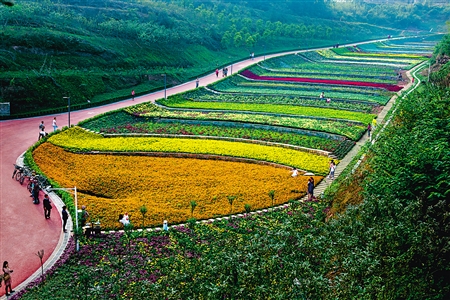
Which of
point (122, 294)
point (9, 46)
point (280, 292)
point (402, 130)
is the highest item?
point (9, 46)

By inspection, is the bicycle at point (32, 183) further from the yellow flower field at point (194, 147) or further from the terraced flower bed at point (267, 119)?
the terraced flower bed at point (267, 119)

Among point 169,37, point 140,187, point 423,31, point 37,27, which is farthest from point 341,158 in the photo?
point 423,31

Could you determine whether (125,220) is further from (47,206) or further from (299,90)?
(299,90)

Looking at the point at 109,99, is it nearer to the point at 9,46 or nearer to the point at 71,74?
the point at 71,74

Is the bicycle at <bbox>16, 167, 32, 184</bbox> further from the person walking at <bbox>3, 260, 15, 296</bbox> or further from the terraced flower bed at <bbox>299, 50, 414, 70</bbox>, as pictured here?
the terraced flower bed at <bbox>299, 50, 414, 70</bbox>

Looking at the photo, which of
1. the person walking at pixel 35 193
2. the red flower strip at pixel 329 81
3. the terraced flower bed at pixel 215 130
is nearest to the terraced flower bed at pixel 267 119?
the terraced flower bed at pixel 215 130
